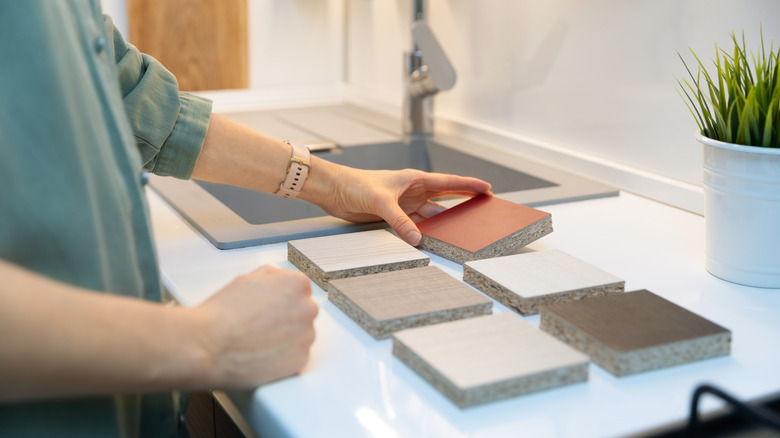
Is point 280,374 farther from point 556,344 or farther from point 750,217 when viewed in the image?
point 750,217

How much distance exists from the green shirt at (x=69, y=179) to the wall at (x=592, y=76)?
83 cm

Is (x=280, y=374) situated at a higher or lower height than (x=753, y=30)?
lower

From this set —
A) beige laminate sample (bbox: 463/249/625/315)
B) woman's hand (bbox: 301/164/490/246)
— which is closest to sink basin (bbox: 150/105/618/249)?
woman's hand (bbox: 301/164/490/246)

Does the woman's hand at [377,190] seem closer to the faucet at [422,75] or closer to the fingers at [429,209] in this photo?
the fingers at [429,209]

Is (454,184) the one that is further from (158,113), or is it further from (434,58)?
(434,58)

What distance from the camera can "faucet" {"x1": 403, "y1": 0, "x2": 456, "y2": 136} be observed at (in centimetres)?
153

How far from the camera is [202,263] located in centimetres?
94

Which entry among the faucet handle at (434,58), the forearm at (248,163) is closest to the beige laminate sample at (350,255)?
the forearm at (248,163)

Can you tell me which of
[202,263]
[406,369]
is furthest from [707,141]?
[202,263]

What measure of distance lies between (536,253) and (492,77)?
0.80 meters

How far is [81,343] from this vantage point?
565 mm

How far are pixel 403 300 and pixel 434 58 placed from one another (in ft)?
2.81

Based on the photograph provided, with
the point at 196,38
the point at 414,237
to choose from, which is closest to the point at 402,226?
the point at 414,237

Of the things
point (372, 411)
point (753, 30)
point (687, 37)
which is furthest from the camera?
point (687, 37)
